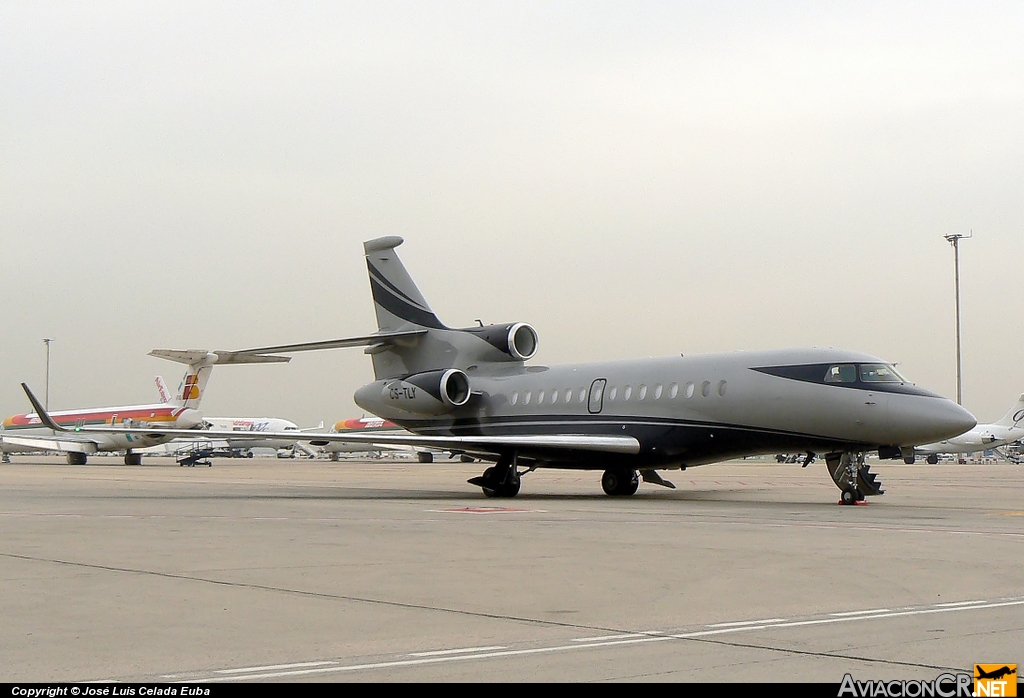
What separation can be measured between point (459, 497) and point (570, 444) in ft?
11.8

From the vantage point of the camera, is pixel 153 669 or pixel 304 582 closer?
pixel 153 669

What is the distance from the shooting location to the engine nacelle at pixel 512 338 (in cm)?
3195

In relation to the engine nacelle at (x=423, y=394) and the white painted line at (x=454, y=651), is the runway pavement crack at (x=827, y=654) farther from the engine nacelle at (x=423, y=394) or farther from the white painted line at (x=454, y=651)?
the engine nacelle at (x=423, y=394)

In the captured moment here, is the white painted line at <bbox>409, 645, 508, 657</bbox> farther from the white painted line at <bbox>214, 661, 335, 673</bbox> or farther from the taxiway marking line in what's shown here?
the white painted line at <bbox>214, 661, 335, 673</bbox>

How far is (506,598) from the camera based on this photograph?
31.4 feet

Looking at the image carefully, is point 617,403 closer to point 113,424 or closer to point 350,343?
point 350,343

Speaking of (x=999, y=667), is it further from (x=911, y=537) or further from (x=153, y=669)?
(x=911, y=537)

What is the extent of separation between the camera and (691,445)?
26.5 meters

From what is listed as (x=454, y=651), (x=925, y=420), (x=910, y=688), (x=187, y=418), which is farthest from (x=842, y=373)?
(x=187, y=418)

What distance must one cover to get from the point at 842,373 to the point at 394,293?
14.7m

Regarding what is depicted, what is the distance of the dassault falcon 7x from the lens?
24.0 m

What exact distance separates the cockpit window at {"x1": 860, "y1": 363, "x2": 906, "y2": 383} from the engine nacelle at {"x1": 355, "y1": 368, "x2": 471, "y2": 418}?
37.2 feet

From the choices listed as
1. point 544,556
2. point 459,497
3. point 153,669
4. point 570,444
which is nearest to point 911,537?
point 544,556

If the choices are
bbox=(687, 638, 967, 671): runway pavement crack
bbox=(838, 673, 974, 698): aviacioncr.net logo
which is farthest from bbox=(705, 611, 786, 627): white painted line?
bbox=(838, 673, 974, 698): aviacioncr.net logo
